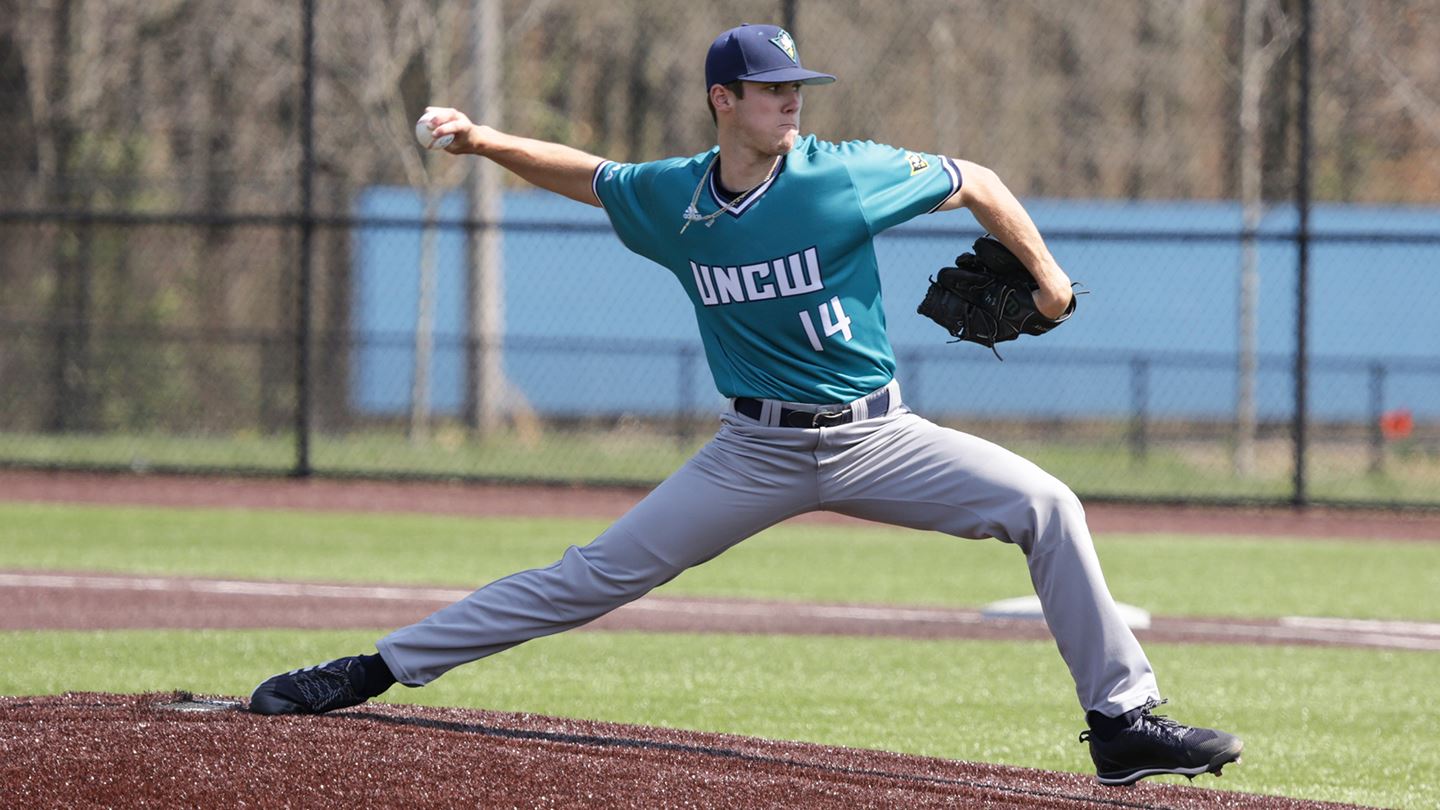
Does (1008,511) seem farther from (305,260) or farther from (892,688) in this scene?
(305,260)

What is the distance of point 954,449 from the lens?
5.06 m

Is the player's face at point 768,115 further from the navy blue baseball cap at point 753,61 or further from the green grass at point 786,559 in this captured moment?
the green grass at point 786,559

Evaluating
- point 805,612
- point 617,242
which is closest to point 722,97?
point 805,612

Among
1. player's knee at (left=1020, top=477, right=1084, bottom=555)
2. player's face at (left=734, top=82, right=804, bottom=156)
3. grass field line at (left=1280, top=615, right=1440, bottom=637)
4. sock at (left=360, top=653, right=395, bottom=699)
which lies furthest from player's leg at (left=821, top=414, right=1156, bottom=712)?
grass field line at (left=1280, top=615, right=1440, bottom=637)

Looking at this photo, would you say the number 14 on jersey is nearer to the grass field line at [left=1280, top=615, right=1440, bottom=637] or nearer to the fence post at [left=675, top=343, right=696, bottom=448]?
the grass field line at [left=1280, top=615, right=1440, bottom=637]

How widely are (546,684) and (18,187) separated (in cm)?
2102

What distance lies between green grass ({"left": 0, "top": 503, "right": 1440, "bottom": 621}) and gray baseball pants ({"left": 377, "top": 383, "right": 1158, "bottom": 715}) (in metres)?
5.11

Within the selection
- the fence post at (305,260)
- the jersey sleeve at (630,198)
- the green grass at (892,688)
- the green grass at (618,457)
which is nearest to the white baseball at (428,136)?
the jersey sleeve at (630,198)

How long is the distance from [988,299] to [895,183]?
431 millimetres

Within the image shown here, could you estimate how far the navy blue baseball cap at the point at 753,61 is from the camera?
490 centimetres

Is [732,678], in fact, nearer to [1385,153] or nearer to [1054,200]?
[1054,200]

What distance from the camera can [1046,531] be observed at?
A: 4.88 metres

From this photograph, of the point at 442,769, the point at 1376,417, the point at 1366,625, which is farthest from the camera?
the point at 1376,417

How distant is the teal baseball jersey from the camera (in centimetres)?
493
